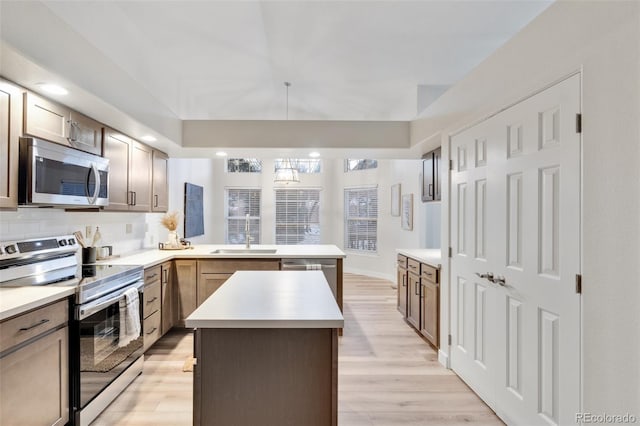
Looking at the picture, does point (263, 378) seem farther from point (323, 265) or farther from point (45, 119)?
point (323, 265)

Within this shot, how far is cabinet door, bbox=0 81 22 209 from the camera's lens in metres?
1.78

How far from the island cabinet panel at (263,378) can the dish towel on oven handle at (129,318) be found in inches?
49.6

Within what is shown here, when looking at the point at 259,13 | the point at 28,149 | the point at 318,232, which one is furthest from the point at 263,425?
the point at 318,232

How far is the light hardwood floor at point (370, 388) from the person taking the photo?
7.18ft

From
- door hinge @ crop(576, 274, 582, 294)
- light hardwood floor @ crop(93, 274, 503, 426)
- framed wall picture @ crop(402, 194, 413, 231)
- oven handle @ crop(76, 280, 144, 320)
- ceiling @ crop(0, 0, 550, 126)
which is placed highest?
ceiling @ crop(0, 0, 550, 126)

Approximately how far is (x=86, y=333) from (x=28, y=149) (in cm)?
114

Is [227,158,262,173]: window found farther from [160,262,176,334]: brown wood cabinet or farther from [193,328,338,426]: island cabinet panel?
[193,328,338,426]: island cabinet panel

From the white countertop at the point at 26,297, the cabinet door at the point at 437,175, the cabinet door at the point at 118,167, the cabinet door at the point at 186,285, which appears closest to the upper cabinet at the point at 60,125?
the cabinet door at the point at 118,167

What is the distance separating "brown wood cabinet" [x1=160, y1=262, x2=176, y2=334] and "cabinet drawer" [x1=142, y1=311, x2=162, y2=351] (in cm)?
12

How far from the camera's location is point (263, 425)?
4.89ft

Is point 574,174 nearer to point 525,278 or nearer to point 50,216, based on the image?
point 525,278

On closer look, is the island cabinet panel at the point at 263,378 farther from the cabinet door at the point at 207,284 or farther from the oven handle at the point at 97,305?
the cabinet door at the point at 207,284

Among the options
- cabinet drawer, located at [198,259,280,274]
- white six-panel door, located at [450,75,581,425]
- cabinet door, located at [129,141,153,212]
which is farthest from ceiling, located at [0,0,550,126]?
cabinet drawer, located at [198,259,280,274]

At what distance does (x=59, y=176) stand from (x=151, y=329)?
5.50 feet
